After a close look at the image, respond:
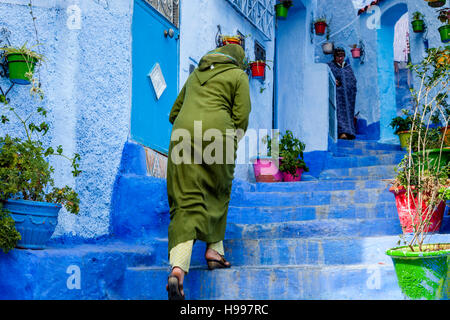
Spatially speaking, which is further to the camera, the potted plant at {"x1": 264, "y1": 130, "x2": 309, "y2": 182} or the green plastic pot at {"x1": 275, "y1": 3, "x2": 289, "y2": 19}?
the green plastic pot at {"x1": 275, "y1": 3, "x2": 289, "y2": 19}

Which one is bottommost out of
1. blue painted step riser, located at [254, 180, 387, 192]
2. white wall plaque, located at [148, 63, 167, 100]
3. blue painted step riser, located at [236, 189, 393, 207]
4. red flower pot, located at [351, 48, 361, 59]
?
blue painted step riser, located at [236, 189, 393, 207]

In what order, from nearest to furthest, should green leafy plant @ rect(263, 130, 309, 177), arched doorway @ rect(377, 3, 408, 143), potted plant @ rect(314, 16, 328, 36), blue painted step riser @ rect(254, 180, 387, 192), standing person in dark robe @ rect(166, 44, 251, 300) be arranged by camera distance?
standing person in dark robe @ rect(166, 44, 251, 300) < blue painted step riser @ rect(254, 180, 387, 192) < green leafy plant @ rect(263, 130, 309, 177) < potted plant @ rect(314, 16, 328, 36) < arched doorway @ rect(377, 3, 408, 143)

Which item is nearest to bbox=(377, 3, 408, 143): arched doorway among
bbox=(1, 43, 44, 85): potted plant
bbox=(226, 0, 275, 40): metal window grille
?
bbox=(226, 0, 275, 40): metal window grille

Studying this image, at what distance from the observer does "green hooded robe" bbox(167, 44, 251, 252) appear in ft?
11.8

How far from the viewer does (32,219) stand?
3.60 m

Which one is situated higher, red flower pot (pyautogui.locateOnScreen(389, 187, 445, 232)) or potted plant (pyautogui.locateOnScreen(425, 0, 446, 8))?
potted plant (pyautogui.locateOnScreen(425, 0, 446, 8))

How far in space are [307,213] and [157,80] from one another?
2039mm

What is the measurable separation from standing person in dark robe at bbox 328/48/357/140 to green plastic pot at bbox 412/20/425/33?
2377 mm

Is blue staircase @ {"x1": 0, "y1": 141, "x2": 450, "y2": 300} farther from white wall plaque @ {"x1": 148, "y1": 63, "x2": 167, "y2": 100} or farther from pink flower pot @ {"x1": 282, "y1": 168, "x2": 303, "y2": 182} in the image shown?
pink flower pot @ {"x1": 282, "y1": 168, "x2": 303, "y2": 182}

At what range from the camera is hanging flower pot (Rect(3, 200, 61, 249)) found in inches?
140

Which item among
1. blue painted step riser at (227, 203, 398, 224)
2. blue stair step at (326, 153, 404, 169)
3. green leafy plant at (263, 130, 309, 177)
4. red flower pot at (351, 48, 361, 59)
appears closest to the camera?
blue painted step riser at (227, 203, 398, 224)

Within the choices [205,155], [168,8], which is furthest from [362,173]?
[205,155]

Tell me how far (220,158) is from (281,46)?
24.8 ft
